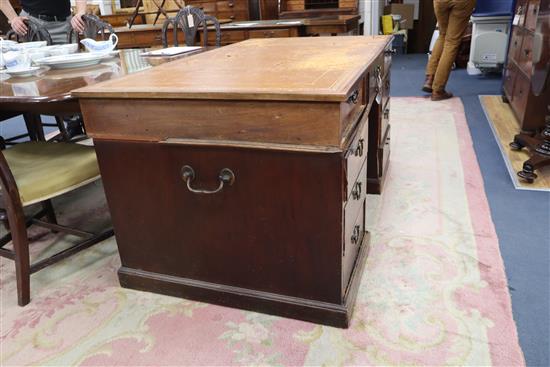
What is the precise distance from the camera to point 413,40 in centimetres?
677

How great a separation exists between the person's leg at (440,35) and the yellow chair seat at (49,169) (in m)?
2.89

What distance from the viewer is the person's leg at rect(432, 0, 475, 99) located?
3195mm

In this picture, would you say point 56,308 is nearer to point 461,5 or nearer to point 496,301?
point 496,301

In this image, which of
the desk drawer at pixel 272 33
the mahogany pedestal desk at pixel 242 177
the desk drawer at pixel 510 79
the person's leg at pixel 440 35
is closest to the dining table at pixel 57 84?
the mahogany pedestal desk at pixel 242 177

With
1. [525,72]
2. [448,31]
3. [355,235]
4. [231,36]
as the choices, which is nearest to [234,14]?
[231,36]

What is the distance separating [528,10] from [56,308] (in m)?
3.08

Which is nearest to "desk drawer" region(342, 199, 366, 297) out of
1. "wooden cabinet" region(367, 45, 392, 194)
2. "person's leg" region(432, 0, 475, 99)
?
"wooden cabinet" region(367, 45, 392, 194)

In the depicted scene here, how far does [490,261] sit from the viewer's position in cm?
149

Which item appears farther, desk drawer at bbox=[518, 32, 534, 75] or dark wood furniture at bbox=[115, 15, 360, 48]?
dark wood furniture at bbox=[115, 15, 360, 48]

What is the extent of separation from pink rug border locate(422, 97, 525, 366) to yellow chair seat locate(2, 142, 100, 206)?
1.35m

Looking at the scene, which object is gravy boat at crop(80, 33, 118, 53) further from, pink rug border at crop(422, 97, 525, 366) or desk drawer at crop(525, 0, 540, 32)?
desk drawer at crop(525, 0, 540, 32)

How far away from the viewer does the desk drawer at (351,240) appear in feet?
3.99

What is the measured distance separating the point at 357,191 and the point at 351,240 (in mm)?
152

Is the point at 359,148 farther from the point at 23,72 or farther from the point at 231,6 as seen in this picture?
the point at 231,6
